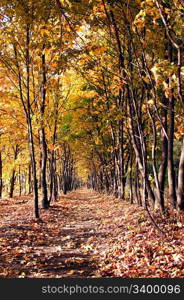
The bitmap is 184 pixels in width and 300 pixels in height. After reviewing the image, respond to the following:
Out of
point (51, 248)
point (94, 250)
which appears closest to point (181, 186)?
point (94, 250)

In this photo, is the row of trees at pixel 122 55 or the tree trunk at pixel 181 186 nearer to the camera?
the row of trees at pixel 122 55

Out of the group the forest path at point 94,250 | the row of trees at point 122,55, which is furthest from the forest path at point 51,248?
the row of trees at point 122,55

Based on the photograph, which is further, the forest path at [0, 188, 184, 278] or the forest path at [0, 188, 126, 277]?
the forest path at [0, 188, 126, 277]

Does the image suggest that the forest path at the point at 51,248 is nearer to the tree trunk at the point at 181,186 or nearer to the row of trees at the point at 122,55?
the row of trees at the point at 122,55

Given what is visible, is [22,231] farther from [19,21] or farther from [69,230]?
[19,21]

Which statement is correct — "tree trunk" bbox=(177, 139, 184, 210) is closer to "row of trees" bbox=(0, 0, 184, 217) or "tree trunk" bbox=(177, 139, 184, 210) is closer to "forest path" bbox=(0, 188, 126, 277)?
"row of trees" bbox=(0, 0, 184, 217)

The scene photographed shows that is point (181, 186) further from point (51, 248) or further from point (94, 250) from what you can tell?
point (51, 248)

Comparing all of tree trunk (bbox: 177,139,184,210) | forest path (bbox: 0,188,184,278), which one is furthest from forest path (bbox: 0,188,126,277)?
tree trunk (bbox: 177,139,184,210)

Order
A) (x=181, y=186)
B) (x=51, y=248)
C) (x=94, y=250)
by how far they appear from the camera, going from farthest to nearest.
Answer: (x=181, y=186), (x=51, y=248), (x=94, y=250)

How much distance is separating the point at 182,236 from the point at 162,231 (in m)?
0.61

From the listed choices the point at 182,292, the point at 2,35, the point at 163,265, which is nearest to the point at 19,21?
the point at 2,35

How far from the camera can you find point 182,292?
4934 mm

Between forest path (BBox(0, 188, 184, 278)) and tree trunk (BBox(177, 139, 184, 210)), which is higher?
tree trunk (BBox(177, 139, 184, 210))

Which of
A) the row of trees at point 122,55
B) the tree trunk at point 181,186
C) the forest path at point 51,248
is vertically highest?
the row of trees at point 122,55
